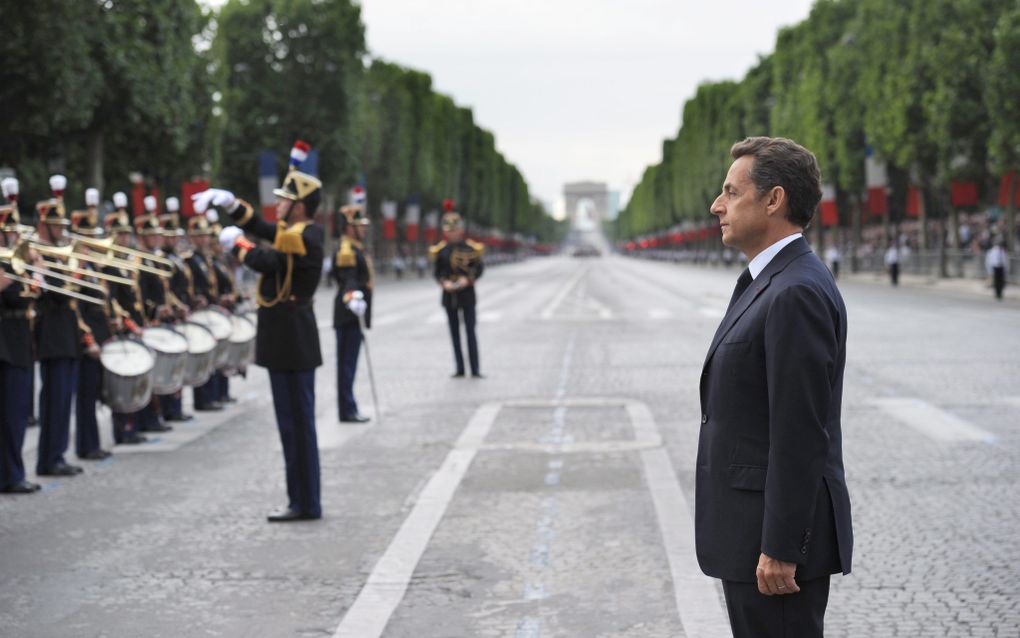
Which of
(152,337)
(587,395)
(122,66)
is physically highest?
(122,66)

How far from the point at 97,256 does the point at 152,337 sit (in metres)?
1.00

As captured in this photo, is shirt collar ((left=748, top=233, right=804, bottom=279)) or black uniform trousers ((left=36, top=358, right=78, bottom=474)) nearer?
shirt collar ((left=748, top=233, right=804, bottom=279))

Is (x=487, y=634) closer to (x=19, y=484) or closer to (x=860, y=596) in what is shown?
(x=860, y=596)

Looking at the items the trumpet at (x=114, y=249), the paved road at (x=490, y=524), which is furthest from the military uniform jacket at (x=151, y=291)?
the paved road at (x=490, y=524)

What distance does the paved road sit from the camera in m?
6.17

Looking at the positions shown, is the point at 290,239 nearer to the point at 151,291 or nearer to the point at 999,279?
the point at 151,291

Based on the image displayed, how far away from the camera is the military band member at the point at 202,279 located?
1398cm

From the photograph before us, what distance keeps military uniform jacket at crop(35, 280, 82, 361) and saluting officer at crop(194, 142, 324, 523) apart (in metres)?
2.40

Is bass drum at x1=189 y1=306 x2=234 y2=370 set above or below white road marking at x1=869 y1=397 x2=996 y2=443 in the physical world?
above

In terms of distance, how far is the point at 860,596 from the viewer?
251 inches

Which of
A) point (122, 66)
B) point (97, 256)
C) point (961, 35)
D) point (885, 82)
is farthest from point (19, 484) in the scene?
point (885, 82)

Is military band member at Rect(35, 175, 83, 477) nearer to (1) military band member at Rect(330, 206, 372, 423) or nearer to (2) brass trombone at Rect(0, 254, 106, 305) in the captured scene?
(2) brass trombone at Rect(0, 254, 106, 305)

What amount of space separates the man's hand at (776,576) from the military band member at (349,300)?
32.2ft

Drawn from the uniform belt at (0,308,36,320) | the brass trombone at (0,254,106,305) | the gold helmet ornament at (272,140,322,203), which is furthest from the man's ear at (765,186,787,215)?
the uniform belt at (0,308,36,320)
